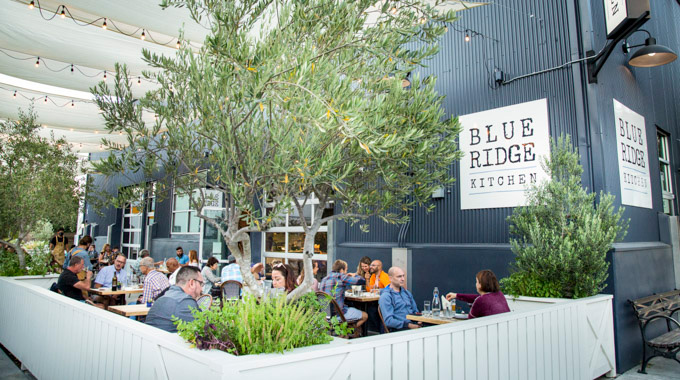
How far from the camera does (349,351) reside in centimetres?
235

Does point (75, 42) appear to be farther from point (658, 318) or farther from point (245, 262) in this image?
point (658, 318)

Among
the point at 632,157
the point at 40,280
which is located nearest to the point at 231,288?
the point at 40,280

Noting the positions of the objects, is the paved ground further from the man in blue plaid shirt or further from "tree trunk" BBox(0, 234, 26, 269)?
"tree trunk" BBox(0, 234, 26, 269)

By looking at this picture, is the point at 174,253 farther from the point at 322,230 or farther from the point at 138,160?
the point at 138,160

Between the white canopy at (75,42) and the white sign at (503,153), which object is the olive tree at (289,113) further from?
the white sign at (503,153)

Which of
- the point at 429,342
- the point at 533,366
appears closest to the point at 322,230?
the point at 533,366

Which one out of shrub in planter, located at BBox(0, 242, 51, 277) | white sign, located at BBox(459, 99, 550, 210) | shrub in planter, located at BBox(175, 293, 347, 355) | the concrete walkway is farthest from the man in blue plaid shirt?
shrub in planter, located at BBox(0, 242, 51, 277)

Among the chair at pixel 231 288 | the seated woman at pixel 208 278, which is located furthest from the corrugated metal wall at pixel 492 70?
the seated woman at pixel 208 278

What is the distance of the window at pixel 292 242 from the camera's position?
32.6 feet

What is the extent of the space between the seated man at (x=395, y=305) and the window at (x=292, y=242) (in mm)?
4733

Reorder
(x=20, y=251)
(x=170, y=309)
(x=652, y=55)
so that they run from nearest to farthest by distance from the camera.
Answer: (x=170, y=309) < (x=652, y=55) < (x=20, y=251)

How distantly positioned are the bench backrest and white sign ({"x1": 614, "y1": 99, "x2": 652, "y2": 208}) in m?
1.33

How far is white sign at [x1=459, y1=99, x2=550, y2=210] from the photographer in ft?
20.8

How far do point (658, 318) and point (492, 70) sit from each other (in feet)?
13.7
